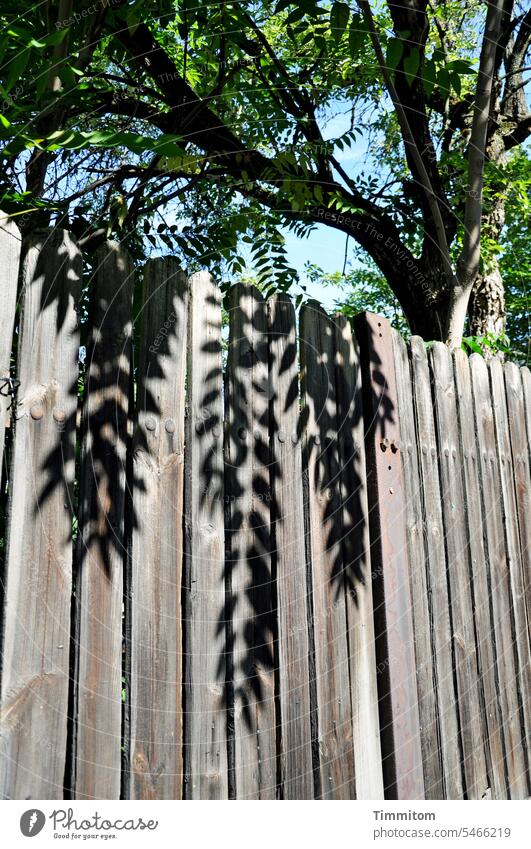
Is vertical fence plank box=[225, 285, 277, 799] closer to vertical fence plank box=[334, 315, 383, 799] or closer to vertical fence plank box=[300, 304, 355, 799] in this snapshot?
vertical fence plank box=[300, 304, 355, 799]

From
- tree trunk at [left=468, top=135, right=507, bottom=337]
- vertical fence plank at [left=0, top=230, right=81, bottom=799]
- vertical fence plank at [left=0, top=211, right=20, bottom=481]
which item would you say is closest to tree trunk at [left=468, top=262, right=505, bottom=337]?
tree trunk at [left=468, top=135, right=507, bottom=337]

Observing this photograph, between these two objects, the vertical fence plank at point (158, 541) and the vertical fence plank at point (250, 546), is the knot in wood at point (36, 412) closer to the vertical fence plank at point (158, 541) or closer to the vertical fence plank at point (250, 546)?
the vertical fence plank at point (158, 541)

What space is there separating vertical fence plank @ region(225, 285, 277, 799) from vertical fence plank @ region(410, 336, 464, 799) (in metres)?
1.03

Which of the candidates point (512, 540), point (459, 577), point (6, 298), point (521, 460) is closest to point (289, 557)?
point (459, 577)

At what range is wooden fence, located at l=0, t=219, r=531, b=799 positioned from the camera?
2197 millimetres

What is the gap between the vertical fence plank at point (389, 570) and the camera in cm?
301

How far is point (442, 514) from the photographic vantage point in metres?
3.57

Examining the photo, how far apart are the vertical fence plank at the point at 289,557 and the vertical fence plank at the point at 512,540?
5.42 feet

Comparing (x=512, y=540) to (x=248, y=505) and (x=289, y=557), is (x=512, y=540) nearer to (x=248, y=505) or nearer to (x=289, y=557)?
(x=289, y=557)

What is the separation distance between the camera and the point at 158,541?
8.00ft

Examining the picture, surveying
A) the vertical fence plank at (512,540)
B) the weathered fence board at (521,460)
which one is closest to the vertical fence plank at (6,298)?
the vertical fence plank at (512,540)

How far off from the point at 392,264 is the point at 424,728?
4459 millimetres

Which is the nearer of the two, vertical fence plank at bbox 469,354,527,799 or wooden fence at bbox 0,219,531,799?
wooden fence at bbox 0,219,531,799

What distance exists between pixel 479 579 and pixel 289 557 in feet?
4.69
